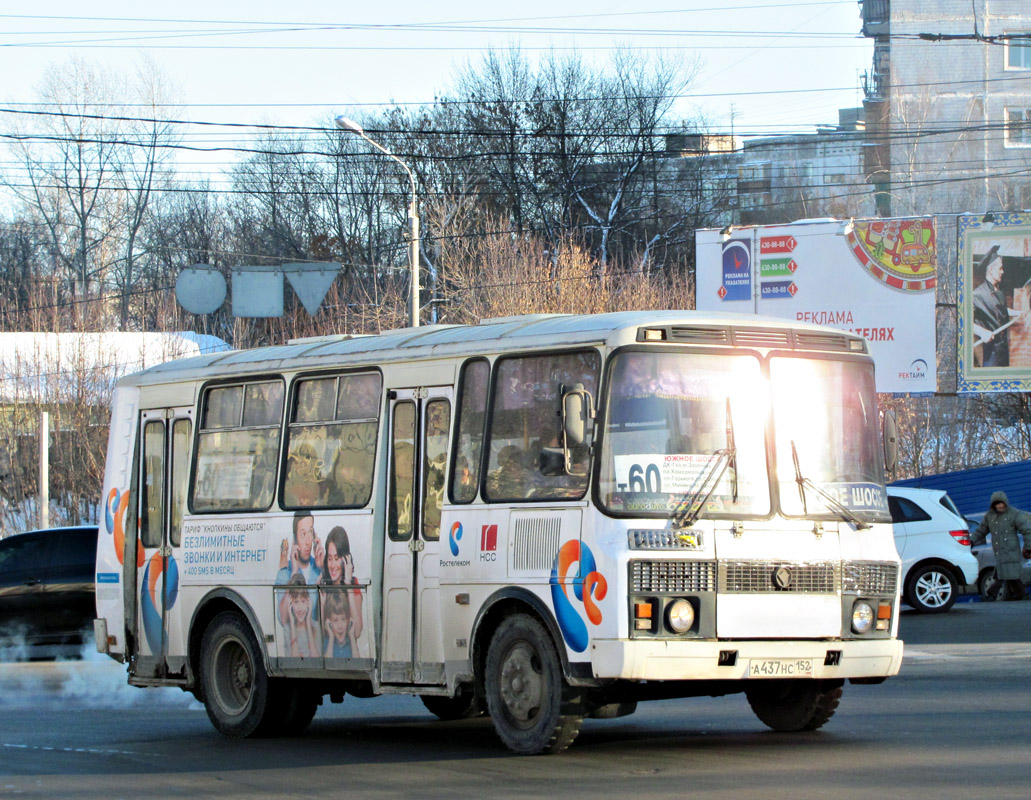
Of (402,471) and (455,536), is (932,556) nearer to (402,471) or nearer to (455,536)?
(402,471)

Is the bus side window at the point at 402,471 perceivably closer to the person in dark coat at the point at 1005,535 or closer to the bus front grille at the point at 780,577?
the bus front grille at the point at 780,577

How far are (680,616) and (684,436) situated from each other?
3.45 ft

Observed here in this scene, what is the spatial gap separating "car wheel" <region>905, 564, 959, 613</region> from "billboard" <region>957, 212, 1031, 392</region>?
12.3 metres

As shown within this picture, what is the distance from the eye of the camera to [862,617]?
9.45 m

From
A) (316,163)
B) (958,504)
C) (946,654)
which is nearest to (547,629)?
(946,654)

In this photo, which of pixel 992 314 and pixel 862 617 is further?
pixel 992 314

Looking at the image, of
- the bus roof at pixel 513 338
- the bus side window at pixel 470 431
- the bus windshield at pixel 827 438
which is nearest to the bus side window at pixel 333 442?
the bus roof at pixel 513 338

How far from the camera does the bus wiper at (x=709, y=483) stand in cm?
885

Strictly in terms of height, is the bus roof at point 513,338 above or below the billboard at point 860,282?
below

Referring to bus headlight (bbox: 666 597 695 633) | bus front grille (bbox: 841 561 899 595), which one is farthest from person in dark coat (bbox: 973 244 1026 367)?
bus headlight (bbox: 666 597 695 633)

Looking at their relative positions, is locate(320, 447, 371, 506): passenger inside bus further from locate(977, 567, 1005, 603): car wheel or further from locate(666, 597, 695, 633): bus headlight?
locate(977, 567, 1005, 603): car wheel

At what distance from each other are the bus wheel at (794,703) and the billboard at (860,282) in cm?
2346

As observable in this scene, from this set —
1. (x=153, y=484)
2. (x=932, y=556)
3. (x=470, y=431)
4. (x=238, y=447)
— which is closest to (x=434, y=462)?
(x=470, y=431)

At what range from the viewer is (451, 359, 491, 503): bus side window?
9734mm
